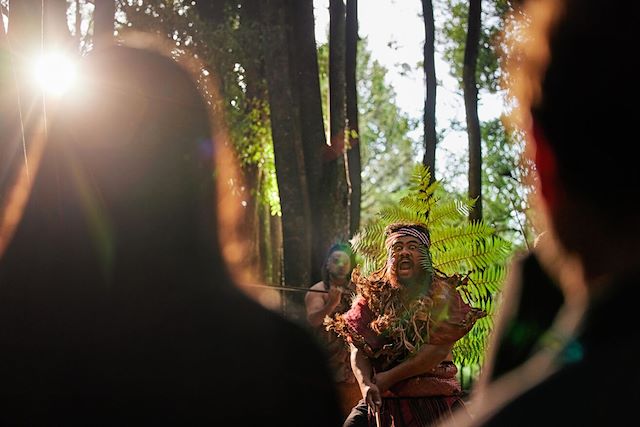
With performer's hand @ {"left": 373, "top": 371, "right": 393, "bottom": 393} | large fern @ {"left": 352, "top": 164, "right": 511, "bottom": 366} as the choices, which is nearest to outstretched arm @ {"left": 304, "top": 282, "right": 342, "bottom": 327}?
large fern @ {"left": 352, "top": 164, "right": 511, "bottom": 366}

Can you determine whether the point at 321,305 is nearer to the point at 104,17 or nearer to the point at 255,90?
the point at 104,17

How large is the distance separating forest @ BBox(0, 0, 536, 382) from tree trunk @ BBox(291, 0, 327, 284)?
15 mm

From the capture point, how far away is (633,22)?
1.14 metres

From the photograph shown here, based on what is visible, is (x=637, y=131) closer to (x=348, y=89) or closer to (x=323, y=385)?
(x=323, y=385)

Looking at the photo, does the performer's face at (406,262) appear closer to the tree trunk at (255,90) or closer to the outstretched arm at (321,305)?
the outstretched arm at (321,305)

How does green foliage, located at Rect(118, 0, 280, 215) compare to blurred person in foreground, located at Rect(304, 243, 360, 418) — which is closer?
blurred person in foreground, located at Rect(304, 243, 360, 418)

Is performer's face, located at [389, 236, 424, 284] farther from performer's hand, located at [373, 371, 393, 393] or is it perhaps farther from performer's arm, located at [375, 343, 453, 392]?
performer's hand, located at [373, 371, 393, 393]

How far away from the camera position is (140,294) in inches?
85.2

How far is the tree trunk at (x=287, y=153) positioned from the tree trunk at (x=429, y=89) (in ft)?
14.6

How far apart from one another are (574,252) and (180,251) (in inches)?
44.0

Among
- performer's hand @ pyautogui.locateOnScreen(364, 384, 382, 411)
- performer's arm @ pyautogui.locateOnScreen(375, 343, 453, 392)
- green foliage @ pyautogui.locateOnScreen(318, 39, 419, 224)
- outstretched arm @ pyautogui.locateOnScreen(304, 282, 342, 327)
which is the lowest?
performer's hand @ pyautogui.locateOnScreen(364, 384, 382, 411)

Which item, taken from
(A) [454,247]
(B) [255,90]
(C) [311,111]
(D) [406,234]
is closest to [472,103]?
(B) [255,90]

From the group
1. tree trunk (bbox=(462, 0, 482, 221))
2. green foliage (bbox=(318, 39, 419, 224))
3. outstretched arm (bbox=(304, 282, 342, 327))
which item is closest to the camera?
outstretched arm (bbox=(304, 282, 342, 327))

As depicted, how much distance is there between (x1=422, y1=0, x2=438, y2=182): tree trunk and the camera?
1761cm
